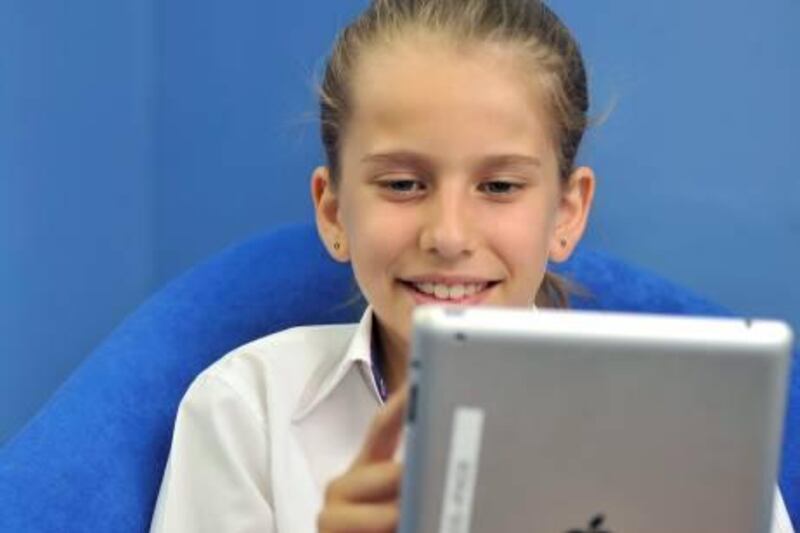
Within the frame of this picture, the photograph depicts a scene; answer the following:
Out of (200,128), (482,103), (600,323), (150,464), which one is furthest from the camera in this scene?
(200,128)

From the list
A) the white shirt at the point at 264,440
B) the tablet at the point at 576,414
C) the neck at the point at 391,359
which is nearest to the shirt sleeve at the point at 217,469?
the white shirt at the point at 264,440

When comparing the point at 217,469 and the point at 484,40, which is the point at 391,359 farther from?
the point at 484,40

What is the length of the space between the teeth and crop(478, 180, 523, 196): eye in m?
0.07

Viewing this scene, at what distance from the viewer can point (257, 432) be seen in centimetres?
88

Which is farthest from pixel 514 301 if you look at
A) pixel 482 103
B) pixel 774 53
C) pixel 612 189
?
pixel 774 53

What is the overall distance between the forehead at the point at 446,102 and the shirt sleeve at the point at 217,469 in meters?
0.24

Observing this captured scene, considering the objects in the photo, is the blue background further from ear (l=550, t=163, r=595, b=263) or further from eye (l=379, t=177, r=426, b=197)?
eye (l=379, t=177, r=426, b=197)

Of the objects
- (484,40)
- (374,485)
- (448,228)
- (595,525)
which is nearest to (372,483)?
(374,485)

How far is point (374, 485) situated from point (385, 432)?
3cm

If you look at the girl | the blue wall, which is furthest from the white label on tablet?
the blue wall

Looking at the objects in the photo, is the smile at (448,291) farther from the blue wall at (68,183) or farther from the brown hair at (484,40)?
the blue wall at (68,183)

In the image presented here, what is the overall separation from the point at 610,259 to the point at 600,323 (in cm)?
64

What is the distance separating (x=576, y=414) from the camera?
1.60 ft

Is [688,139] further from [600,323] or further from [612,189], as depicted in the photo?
[600,323]
